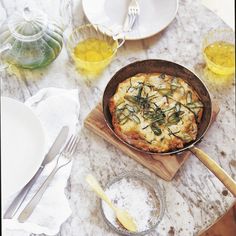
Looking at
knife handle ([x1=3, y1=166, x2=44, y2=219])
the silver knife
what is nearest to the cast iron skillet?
the silver knife

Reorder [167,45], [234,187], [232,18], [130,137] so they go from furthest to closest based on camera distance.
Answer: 1. [232,18]
2. [167,45]
3. [130,137]
4. [234,187]

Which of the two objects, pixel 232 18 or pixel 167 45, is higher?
pixel 167 45

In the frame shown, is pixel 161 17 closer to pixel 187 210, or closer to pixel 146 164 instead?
pixel 146 164

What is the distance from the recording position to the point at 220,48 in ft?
4.95

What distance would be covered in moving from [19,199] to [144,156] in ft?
1.05

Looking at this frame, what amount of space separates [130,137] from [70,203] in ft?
0.71

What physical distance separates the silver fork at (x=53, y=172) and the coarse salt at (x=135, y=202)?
0.42 ft

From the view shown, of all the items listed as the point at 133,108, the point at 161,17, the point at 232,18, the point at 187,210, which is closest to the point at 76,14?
the point at 161,17

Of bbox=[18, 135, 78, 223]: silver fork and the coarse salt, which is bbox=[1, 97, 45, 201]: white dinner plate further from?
the coarse salt

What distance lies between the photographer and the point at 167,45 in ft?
5.00

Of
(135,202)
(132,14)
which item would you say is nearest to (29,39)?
(132,14)

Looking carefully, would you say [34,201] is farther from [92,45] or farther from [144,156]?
[92,45]

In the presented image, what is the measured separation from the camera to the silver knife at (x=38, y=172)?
49.3 inches

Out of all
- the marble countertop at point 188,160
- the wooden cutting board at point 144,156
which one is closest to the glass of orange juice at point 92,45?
the marble countertop at point 188,160
